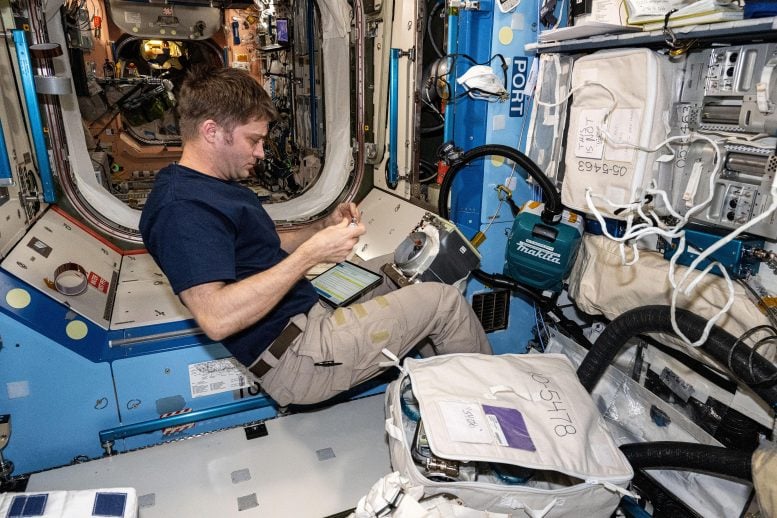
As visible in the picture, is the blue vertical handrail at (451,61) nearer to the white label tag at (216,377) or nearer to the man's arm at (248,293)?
the man's arm at (248,293)

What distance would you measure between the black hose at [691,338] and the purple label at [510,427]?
65 cm

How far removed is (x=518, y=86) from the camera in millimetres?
2621

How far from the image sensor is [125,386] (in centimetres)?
226

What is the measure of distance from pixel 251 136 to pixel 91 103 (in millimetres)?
4856

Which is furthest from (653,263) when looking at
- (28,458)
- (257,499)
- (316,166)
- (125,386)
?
(316,166)

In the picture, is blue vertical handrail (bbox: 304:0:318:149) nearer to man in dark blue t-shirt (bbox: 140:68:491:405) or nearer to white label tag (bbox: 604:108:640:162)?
man in dark blue t-shirt (bbox: 140:68:491:405)

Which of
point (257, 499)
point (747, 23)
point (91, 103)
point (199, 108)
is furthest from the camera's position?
point (91, 103)

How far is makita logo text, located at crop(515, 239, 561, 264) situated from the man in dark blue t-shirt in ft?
1.72

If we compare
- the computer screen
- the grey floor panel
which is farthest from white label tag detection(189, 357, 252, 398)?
the computer screen

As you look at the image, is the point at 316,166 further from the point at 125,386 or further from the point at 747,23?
the point at 747,23

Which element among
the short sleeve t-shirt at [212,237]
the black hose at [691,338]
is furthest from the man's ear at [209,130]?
the black hose at [691,338]

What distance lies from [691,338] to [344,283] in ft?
5.41

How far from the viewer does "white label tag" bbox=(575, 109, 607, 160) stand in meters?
2.19

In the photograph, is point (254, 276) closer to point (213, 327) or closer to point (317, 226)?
point (213, 327)
